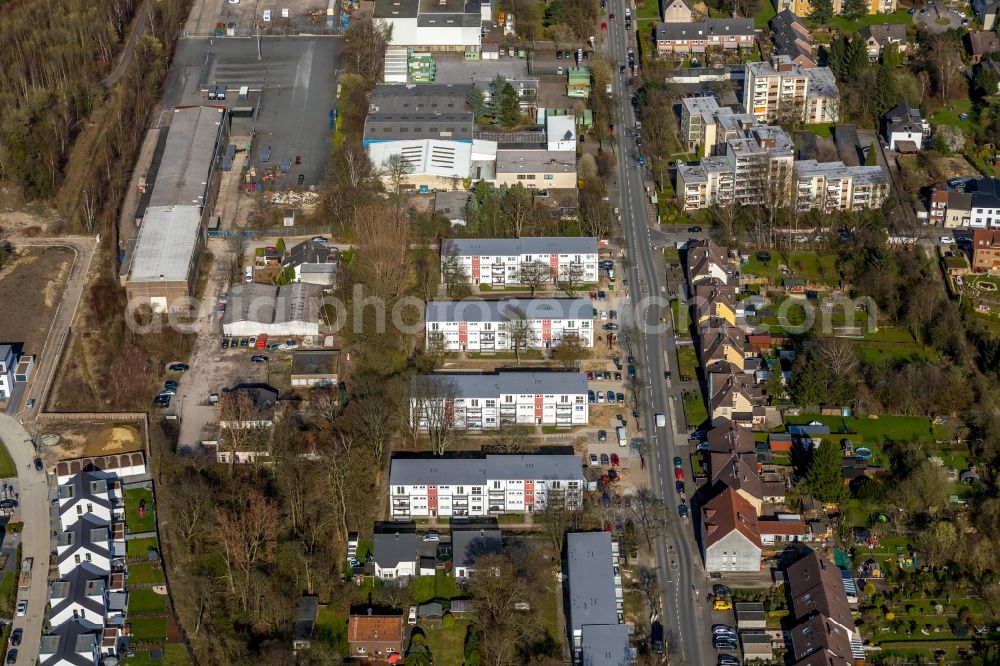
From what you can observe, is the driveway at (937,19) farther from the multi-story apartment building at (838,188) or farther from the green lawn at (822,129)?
the multi-story apartment building at (838,188)

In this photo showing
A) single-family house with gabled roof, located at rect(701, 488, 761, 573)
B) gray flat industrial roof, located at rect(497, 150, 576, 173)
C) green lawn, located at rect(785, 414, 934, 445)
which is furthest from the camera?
gray flat industrial roof, located at rect(497, 150, 576, 173)

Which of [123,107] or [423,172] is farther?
[123,107]

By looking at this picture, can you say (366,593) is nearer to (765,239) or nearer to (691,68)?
(765,239)

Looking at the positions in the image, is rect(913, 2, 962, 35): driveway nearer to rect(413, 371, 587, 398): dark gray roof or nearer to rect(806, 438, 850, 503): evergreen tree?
rect(413, 371, 587, 398): dark gray roof

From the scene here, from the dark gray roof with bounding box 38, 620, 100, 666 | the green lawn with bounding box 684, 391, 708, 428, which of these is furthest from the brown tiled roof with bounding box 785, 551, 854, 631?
the dark gray roof with bounding box 38, 620, 100, 666

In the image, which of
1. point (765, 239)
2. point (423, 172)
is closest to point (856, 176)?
point (765, 239)

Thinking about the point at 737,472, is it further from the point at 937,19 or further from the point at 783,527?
the point at 937,19
